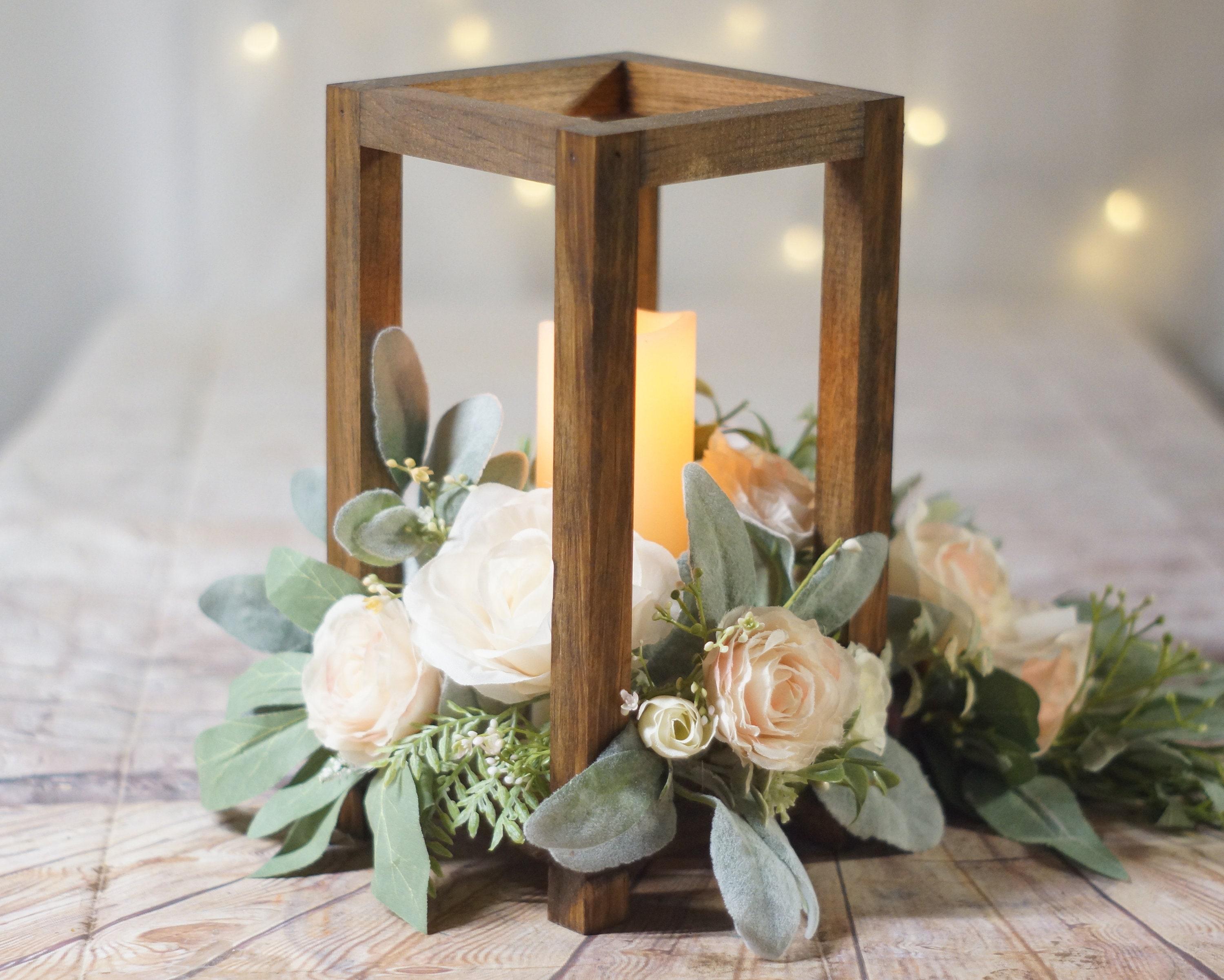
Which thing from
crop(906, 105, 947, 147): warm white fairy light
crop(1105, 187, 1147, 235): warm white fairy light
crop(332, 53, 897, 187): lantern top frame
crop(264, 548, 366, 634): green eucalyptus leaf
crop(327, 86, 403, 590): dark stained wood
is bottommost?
crop(264, 548, 366, 634): green eucalyptus leaf

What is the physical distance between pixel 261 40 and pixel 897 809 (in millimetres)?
1853

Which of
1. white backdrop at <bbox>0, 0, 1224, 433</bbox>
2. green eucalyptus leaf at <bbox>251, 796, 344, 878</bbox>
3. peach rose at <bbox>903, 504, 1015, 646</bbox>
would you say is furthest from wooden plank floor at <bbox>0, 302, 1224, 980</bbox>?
white backdrop at <bbox>0, 0, 1224, 433</bbox>

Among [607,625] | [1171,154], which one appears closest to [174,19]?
[1171,154]

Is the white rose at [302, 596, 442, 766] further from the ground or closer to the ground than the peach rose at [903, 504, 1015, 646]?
closer to the ground

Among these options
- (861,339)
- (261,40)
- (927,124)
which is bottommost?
(861,339)

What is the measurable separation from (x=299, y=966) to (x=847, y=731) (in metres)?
0.25

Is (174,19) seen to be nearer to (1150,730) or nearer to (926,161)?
(926,161)

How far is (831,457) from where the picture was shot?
25.0 inches

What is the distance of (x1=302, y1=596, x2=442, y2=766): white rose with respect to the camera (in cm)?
60

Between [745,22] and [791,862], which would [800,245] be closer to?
[745,22]

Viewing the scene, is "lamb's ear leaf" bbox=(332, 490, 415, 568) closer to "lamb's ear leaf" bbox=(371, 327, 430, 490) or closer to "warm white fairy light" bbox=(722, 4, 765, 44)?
"lamb's ear leaf" bbox=(371, 327, 430, 490)

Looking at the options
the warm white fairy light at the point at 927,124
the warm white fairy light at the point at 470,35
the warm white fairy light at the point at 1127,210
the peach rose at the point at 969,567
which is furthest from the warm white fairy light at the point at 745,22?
the peach rose at the point at 969,567

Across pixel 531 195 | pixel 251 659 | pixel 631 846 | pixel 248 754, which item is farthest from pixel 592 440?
pixel 531 195

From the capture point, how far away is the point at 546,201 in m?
2.25
